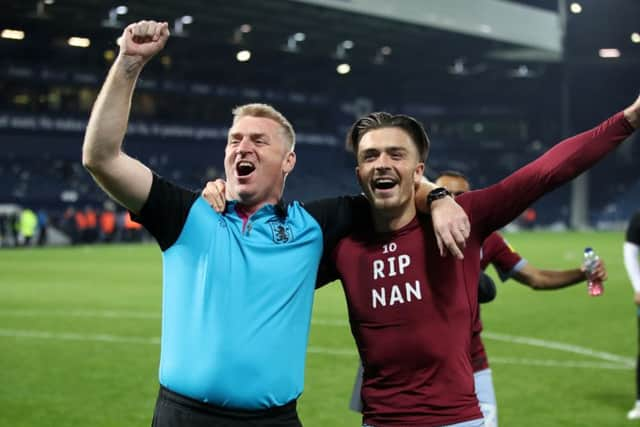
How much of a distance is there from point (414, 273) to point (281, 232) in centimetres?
60

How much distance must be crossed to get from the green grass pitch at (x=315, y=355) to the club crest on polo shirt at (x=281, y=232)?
517cm

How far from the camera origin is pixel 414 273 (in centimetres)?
395

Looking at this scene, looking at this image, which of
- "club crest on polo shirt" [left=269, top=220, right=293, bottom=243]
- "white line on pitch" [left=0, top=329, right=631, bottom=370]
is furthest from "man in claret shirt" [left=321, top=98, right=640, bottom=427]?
"white line on pitch" [left=0, top=329, right=631, bottom=370]

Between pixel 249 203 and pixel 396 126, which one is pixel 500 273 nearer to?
pixel 396 126

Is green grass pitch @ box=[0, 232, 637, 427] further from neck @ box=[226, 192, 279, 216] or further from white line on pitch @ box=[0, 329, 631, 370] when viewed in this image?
neck @ box=[226, 192, 279, 216]

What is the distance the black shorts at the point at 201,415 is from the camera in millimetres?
3531

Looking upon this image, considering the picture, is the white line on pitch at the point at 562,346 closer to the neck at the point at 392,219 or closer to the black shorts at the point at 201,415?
the neck at the point at 392,219

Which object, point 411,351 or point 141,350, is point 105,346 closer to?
point 141,350

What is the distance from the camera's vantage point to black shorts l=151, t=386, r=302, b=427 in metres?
3.53

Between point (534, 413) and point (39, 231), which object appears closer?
point (534, 413)

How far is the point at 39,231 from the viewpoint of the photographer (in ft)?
135

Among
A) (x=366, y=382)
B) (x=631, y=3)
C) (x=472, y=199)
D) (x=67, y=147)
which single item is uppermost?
(x=631, y=3)

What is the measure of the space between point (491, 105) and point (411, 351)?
66.9 m

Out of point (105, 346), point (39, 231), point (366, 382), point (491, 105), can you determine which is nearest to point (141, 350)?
point (105, 346)
